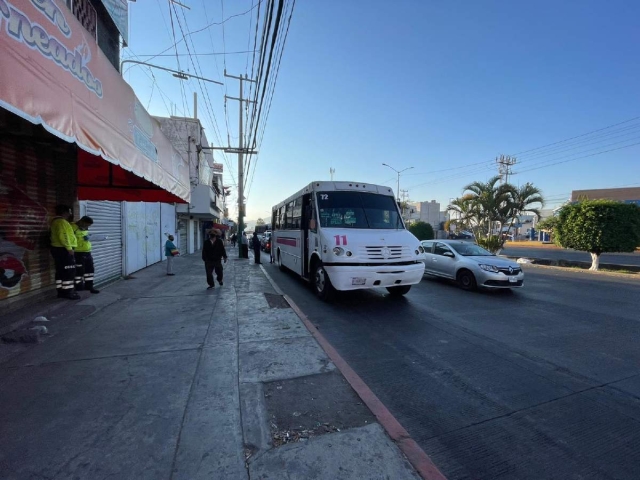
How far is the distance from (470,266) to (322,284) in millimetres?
4632

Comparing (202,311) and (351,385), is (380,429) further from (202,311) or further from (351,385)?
(202,311)

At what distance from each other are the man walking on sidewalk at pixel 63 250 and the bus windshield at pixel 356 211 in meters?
5.14

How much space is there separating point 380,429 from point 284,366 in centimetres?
148

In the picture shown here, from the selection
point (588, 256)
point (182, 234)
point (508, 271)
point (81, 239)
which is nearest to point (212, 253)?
point (81, 239)

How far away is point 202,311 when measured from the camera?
19.8 feet

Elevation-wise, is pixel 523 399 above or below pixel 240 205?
below

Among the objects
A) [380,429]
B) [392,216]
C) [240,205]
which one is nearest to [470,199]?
[392,216]

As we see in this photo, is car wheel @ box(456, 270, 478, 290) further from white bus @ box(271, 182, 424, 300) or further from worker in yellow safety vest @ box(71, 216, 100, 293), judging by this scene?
worker in yellow safety vest @ box(71, 216, 100, 293)

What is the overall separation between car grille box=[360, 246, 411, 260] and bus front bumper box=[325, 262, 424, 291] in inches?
7.7

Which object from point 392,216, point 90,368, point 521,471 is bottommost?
point 521,471

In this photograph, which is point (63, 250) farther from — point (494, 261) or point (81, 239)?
point (494, 261)

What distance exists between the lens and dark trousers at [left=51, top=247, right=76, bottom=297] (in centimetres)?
587

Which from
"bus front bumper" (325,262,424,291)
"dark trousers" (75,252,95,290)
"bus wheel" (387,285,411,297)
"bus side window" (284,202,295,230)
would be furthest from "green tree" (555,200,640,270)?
"dark trousers" (75,252,95,290)

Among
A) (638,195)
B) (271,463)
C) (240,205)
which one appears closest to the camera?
(271,463)
